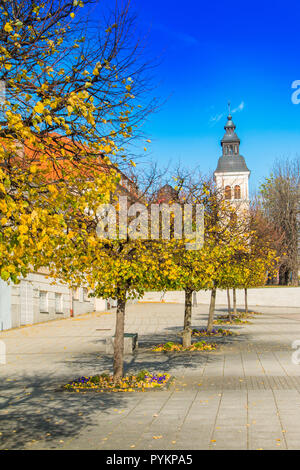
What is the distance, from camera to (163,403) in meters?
9.55

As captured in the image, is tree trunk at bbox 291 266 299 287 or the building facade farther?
tree trunk at bbox 291 266 299 287

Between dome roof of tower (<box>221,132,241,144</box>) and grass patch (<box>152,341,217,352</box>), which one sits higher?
dome roof of tower (<box>221,132,241,144</box>)

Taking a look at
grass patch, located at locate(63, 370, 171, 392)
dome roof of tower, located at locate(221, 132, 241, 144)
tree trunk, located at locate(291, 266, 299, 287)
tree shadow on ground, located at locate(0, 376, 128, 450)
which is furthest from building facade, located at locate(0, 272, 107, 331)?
dome roof of tower, located at locate(221, 132, 241, 144)

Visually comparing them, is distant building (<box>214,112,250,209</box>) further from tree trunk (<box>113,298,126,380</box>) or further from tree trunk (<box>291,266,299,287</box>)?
tree trunk (<box>113,298,126,380</box>)

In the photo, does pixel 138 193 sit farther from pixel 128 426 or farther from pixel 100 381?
pixel 128 426

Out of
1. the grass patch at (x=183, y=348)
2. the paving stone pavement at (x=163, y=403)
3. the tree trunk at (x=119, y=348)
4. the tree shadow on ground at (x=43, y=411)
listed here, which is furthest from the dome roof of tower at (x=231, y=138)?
the tree shadow on ground at (x=43, y=411)

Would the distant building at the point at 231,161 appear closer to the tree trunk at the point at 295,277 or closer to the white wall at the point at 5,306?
the tree trunk at the point at 295,277

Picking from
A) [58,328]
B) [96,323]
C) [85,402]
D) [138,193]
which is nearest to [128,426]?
[85,402]

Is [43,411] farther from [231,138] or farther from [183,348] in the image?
[231,138]

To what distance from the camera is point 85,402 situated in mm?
9820

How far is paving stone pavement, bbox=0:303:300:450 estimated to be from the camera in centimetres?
722

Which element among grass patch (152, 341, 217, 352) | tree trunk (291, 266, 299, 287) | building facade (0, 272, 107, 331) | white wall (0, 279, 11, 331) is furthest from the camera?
tree trunk (291, 266, 299, 287)

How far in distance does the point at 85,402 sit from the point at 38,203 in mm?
4716

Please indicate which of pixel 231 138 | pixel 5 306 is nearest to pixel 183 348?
pixel 5 306
